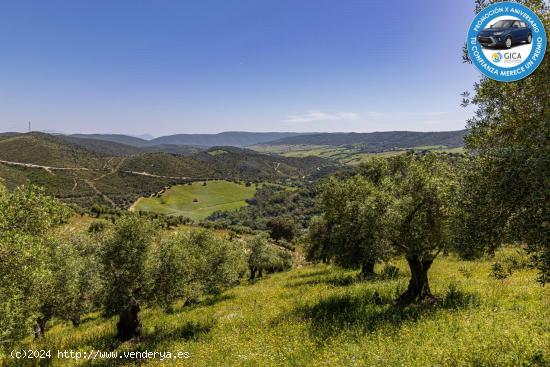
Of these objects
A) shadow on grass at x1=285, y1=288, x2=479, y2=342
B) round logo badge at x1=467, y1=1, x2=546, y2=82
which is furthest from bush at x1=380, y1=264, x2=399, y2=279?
round logo badge at x1=467, y1=1, x2=546, y2=82

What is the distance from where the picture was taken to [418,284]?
18844mm

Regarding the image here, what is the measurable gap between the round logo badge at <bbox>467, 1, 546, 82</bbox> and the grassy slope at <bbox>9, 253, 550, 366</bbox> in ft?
35.8

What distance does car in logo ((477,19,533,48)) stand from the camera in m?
12.1

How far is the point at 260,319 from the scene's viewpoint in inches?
825

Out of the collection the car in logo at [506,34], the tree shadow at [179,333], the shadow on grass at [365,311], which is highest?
the car in logo at [506,34]

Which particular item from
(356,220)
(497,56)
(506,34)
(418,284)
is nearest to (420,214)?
(418,284)

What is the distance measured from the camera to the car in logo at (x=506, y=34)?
12.1 meters

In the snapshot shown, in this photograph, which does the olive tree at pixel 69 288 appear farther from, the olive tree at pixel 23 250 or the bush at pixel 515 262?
the bush at pixel 515 262

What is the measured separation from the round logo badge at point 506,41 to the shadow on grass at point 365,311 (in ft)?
40.3

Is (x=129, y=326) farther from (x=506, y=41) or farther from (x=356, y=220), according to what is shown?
(x=506, y=41)

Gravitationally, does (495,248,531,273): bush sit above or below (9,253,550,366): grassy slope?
above

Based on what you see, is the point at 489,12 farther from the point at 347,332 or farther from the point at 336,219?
the point at 336,219

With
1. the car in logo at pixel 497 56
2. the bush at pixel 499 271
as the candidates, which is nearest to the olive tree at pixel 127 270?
the bush at pixel 499 271

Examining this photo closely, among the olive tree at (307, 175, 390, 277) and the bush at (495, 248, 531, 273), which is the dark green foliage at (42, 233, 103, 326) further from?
the bush at (495, 248, 531, 273)
